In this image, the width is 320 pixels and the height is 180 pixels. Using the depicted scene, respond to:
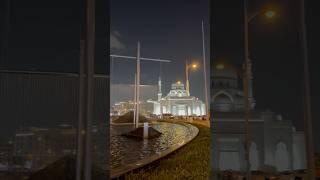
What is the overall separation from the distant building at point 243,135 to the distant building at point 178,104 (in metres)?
26.9

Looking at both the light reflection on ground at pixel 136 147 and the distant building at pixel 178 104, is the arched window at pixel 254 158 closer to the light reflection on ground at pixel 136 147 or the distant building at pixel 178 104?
the light reflection on ground at pixel 136 147

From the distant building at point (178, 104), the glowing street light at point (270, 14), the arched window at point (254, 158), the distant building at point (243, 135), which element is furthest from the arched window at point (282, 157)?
the distant building at point (178, 104)

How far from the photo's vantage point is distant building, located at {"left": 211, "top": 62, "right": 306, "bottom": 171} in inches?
165

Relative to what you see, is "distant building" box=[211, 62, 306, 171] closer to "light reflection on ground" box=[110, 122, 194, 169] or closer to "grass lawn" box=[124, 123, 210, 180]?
"grass lawn" box=[124, 123, 210, 180]

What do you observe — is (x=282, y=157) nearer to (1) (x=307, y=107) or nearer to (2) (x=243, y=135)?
(2) (x=243, y=135)

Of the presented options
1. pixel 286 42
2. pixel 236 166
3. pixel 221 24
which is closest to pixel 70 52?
pixel 221 24

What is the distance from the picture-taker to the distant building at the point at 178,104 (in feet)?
107

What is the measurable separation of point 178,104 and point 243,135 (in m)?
29.2

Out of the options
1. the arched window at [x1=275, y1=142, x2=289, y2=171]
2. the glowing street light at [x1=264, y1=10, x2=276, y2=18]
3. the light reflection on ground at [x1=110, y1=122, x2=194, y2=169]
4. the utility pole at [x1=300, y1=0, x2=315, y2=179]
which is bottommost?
the light reflection on ground at [x1=110, y1=122, x2=194, y2=169]

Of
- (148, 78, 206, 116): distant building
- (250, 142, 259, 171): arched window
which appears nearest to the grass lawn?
(250, 142, 259, 171): arched window

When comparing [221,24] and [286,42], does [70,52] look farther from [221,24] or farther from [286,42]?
[286,42]

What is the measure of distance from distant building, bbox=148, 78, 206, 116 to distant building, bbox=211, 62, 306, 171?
1058 inches

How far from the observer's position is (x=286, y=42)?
4484mm

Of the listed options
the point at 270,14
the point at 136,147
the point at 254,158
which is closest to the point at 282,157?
the point at 254,158
